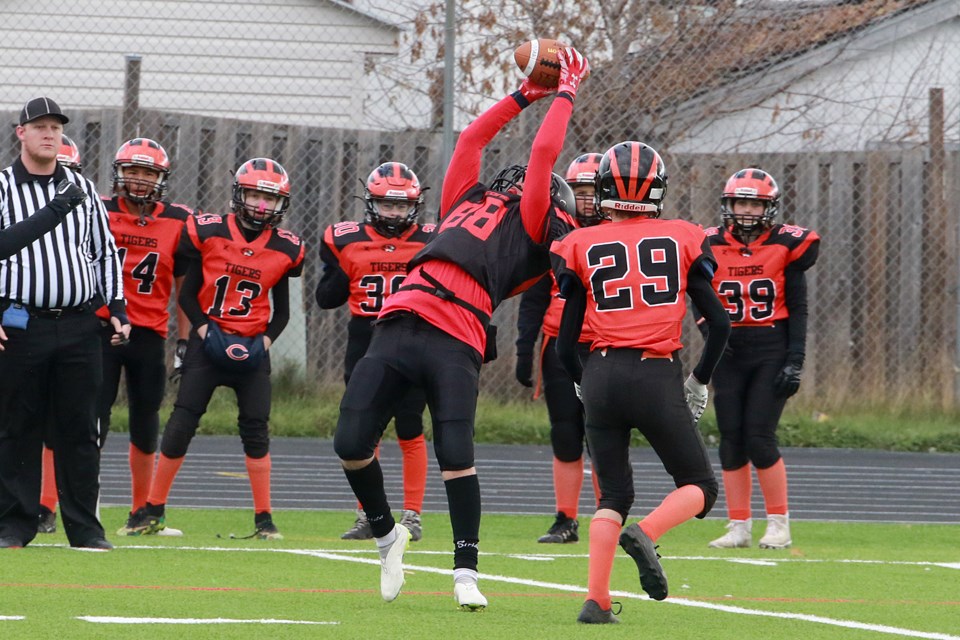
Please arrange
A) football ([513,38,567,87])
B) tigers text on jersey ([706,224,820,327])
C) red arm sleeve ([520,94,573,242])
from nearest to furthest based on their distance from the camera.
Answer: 1. red arm sleeve ([520,94,573,242])
2. football ([513,38,567,87])
3. tigers text on jersey ([706,224,820,327])

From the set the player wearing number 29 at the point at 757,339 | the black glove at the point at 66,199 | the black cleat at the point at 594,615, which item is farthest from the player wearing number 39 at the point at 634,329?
the player wearing number 29 at the point at 757,339

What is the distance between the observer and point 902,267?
14.5m

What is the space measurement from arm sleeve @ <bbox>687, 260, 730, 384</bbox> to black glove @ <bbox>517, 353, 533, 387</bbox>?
3.11m

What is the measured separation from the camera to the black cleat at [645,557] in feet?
17.9

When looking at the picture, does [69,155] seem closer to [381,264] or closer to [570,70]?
[381,264]

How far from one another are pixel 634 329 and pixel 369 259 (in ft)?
11.7

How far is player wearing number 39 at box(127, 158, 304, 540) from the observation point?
28.4 ft

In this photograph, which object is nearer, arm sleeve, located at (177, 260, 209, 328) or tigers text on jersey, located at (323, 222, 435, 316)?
arm sleeve, located at (177, 260, 209, 328)

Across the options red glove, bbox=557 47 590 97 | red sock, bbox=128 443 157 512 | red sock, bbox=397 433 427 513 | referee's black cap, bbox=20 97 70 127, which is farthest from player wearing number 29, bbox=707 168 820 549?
referee's black cap, bbox=20 97 70 127

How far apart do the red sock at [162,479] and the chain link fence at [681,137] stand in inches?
203

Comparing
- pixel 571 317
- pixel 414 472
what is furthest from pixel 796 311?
pixel 571 317

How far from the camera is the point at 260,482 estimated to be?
874 cm

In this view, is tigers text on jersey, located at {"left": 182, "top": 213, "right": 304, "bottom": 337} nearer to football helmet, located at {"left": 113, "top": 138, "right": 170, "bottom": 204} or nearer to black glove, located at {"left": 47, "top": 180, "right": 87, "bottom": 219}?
football helmet, located at {"left": 113, "top": 138, "right": 170, "bottom": 204}

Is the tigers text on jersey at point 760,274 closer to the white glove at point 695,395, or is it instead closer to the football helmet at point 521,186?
the football helmet at point 521,186
